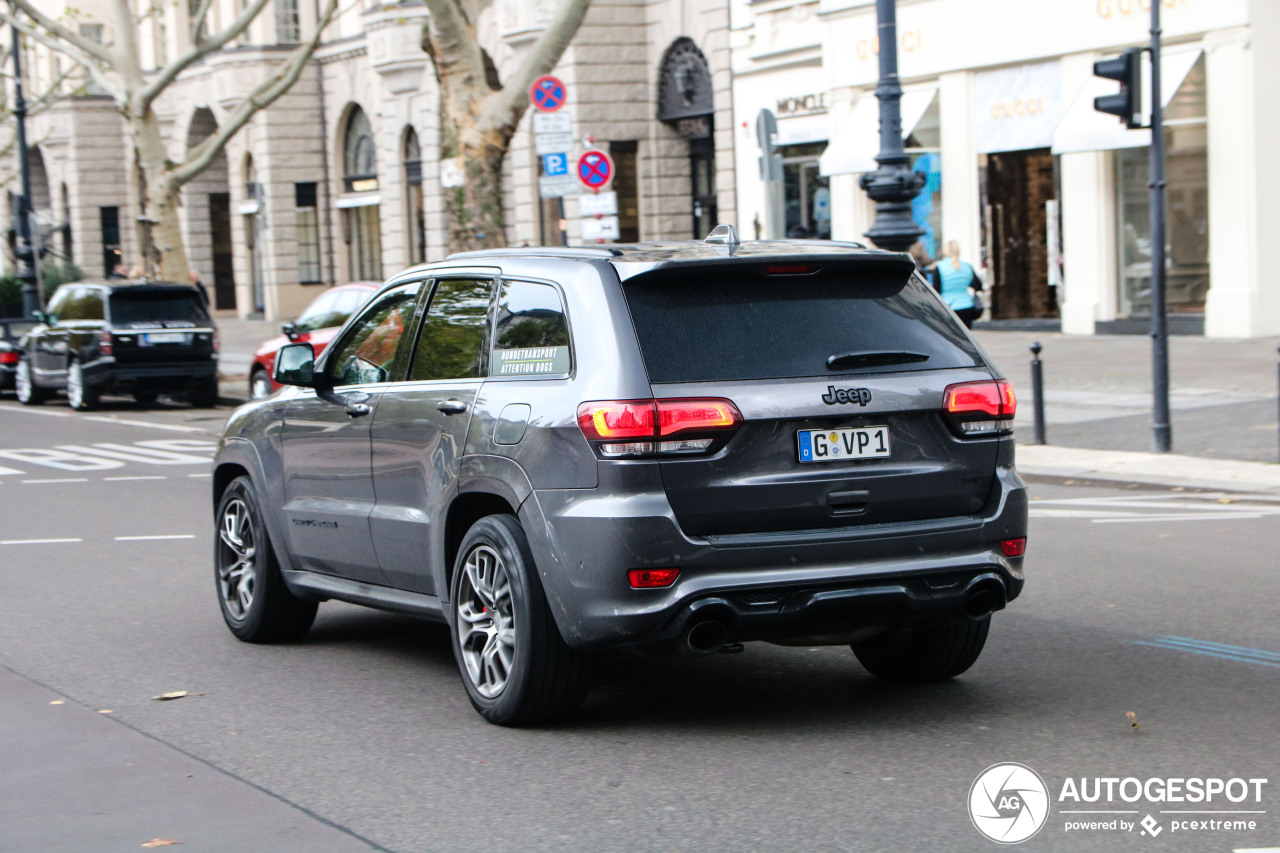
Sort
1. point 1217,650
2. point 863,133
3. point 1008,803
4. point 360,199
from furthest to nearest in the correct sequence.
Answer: point 360,199 → point 863,133 → point 1217,650 → point 1008,803

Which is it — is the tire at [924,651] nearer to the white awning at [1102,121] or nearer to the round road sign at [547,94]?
the round road sign at [547,94]

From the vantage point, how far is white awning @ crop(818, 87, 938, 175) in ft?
93.6

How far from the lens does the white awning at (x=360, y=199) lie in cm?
4394

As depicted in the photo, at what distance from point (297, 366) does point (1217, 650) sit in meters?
3.89

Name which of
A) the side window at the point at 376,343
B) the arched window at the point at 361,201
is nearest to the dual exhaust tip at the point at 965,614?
the side window at the point at 376,343

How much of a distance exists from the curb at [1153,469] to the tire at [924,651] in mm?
6370

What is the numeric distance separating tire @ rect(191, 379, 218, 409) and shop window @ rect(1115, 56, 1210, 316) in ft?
40.9

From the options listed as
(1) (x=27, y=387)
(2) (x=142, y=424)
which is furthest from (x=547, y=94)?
(1) (x=27, y=387)

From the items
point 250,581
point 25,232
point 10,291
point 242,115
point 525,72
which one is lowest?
point 250,581

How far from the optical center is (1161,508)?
11.9 m

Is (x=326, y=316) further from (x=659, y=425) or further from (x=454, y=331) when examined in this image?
(x=659, y=425)

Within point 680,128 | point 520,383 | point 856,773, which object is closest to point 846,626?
point 856,773

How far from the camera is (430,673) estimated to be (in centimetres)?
735

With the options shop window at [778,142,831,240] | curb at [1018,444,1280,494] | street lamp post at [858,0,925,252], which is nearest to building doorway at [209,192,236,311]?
shop window at [778,142,831,240]
